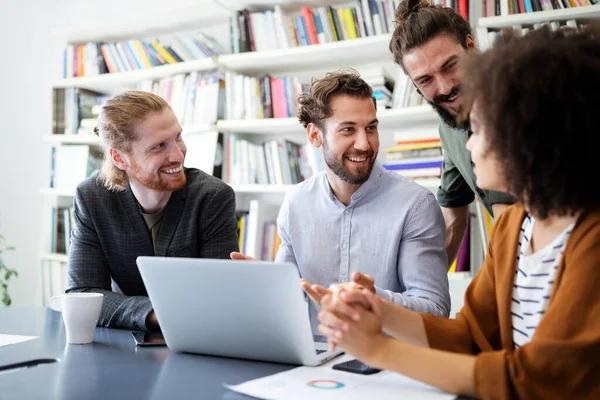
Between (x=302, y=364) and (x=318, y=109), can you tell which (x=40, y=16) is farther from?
(x=302, y=364)

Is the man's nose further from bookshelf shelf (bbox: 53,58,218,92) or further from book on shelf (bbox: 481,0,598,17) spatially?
bookshelf shelf (bbox: 53,58,218,92)

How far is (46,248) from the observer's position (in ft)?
Answer: 11.5

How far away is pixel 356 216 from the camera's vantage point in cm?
182

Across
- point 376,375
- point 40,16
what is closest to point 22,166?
point 40,16

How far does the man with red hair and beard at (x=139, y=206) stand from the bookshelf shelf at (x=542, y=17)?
1288 millimetres

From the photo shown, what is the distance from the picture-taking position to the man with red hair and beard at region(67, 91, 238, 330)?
181cm

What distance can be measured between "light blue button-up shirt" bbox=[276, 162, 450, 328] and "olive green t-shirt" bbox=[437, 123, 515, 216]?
269 mm

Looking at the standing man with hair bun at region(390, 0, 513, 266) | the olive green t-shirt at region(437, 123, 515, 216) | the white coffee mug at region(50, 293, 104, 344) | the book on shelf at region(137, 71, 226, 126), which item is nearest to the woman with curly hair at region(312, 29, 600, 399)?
the white coffee mug at region(50, 293, 104, 344)

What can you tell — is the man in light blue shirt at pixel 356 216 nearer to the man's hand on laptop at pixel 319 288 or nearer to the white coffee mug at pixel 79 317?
the man's hand on laptop at pixel 319 288

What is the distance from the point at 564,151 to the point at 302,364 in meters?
0.55

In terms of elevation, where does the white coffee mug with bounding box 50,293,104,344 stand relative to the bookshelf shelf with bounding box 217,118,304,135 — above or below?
below

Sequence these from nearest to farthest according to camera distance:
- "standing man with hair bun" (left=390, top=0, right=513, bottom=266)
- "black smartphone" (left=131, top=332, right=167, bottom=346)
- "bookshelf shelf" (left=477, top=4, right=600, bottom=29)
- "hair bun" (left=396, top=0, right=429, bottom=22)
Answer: "black smartphone" (left=131, top=332, right=167, bottom=346)
"standing man with hair bun" (left=390, top=0, right=513, bottom=266)
"hair bun" (left=396, top=0, right=429, bottom=22)
"bookshelf shelf" (left=477, top=4, right=600, bottom=29)

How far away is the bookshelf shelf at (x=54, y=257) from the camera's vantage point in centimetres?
340

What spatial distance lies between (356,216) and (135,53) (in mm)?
2080
